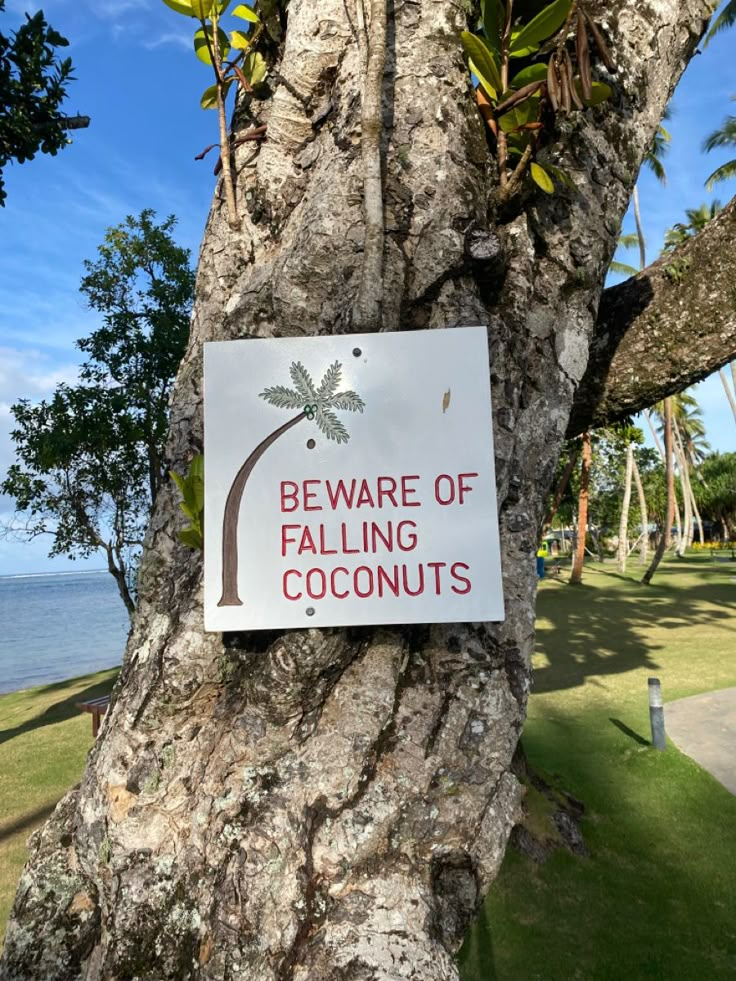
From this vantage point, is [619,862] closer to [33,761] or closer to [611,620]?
[33,761]

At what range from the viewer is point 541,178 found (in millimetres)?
1824

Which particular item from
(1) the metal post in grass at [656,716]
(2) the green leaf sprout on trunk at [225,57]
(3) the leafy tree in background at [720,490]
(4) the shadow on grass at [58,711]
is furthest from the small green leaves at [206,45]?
(3) the leafy tree in background at [720,490]

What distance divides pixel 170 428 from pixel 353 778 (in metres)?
1.15

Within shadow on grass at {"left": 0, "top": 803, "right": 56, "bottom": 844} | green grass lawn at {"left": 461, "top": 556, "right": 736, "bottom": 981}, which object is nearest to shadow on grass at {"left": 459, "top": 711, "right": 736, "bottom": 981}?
green grass lawn at {"left": 461, "top": 556, "right": 736, "bottom": 981}

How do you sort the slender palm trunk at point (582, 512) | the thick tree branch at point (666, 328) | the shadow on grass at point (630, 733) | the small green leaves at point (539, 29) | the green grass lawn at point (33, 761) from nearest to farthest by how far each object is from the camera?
the small green leaves at point (539, 29) < the thick tree branch at point (666, 328) < the green grass lawn at point (33, 761) < the shadow on grass at point (630, 733) < the slender palm trunk at point (582, 512)

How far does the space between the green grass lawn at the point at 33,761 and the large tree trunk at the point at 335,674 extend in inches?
128

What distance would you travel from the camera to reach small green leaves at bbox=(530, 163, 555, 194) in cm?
181

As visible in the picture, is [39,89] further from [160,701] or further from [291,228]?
[160,701]

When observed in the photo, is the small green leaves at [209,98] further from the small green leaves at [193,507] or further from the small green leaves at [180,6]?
the small green leaves at [193,507]

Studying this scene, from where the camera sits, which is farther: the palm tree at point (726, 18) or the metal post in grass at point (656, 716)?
the palm tree at point (726, 18)

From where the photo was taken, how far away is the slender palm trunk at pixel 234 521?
1615 mm

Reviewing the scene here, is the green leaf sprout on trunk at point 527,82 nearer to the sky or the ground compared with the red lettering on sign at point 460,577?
nearer to the sky

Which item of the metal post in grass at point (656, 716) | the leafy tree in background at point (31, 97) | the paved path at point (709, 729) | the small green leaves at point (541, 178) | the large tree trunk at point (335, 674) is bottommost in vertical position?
the paved path at point (709, 729)

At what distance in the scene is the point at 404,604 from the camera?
5.19 ft
